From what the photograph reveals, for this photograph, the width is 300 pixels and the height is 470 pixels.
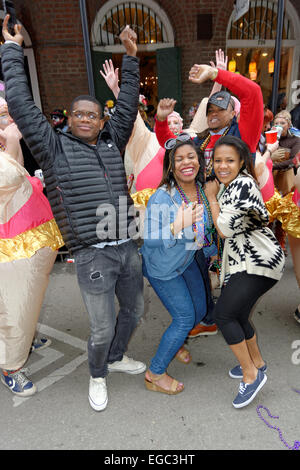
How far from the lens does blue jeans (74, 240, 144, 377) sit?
209 cm

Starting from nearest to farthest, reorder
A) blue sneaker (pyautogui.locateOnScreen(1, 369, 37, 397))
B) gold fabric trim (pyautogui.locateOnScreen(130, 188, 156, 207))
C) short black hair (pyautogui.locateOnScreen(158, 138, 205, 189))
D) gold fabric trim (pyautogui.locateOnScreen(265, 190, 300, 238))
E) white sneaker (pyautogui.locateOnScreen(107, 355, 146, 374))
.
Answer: short black hair (pyautogui.locateOnScreen(158, 138, 205, 189)), blue sneaker (pyautogui.locateOnScreen(1, 369, 37, 397)), white sneaker (pyautogui.locateOnScreen(107, 355, 146, 374)), gold fabric trim (pyautogui.locateOnScreen(265, 190, 300, 238)), gold fabric trim (pyautogui.locateOnScreen(130, 188, 156, 207))

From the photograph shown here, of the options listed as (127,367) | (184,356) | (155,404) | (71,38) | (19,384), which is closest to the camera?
(155,404)

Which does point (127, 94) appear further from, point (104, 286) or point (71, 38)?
A: point (71, 38)

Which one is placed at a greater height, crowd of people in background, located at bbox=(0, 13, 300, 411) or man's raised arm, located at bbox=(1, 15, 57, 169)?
man's raised arm, located at bbox=(1, 15, 57, 169)

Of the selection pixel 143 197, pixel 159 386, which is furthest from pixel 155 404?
pixel 143 197

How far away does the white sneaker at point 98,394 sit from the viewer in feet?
7.48

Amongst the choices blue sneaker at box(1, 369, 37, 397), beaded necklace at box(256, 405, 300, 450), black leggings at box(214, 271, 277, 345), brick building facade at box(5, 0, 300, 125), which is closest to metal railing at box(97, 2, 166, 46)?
brick building facade at box(5, 0, 300, 125)

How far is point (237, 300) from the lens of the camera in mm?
2047

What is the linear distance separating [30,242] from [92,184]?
64cm

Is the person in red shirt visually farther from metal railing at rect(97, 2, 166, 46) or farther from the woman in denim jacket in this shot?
metal railing at rect(97, 2, 166, 46)

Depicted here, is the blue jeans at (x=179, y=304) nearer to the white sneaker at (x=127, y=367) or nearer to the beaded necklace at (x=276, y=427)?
the white sneaker at (x=127, y=367)

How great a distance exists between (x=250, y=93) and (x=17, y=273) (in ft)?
6.28

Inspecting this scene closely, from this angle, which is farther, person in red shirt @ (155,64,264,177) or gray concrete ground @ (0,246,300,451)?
person in red shirt @ (155,64,264,177)

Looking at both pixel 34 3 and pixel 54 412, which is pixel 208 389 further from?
pixel 34 3
